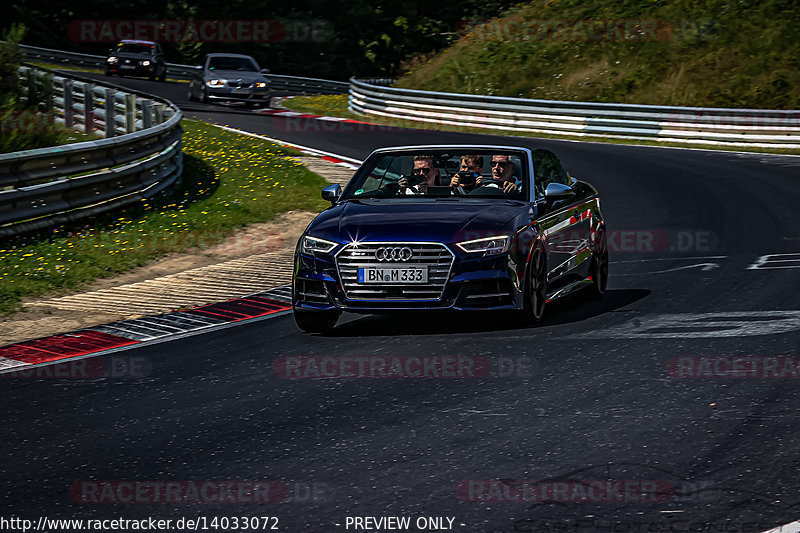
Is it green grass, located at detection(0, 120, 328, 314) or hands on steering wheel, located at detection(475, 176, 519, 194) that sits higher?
hands on steering wheel, located at detection(475, 176, 519, 194)

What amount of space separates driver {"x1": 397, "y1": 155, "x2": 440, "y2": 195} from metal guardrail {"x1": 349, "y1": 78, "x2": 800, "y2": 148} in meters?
20.9

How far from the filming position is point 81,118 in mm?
28859

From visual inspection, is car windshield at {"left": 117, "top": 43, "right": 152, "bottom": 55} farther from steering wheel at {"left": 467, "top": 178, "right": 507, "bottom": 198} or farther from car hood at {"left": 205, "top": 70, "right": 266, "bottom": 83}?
steering wheel at {"left": 467, "top": 178, "right": 507, "bottom": 198}

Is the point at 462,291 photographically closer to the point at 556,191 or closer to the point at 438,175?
the point at 556,191

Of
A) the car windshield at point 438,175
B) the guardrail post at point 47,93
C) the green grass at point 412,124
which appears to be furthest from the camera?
the green grass at point 412,124

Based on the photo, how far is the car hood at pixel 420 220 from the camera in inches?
369

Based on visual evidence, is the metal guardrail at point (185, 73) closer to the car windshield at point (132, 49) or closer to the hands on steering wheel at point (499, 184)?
the car windshield at point (132, 49)

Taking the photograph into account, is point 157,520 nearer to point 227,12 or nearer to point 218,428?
point 218,428

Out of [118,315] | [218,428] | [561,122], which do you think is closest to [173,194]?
[118,315]

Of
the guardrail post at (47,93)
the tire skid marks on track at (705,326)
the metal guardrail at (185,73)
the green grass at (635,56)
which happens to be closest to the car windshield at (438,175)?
the tire skid marks on track at (705,326)

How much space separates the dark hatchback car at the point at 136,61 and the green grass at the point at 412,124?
6.45 m

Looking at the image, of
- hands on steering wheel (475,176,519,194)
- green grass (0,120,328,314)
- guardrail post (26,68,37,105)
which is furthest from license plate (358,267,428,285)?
guardrail post (26,68,37,105)

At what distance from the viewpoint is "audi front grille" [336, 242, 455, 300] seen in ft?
30.5

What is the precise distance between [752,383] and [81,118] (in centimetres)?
2368
